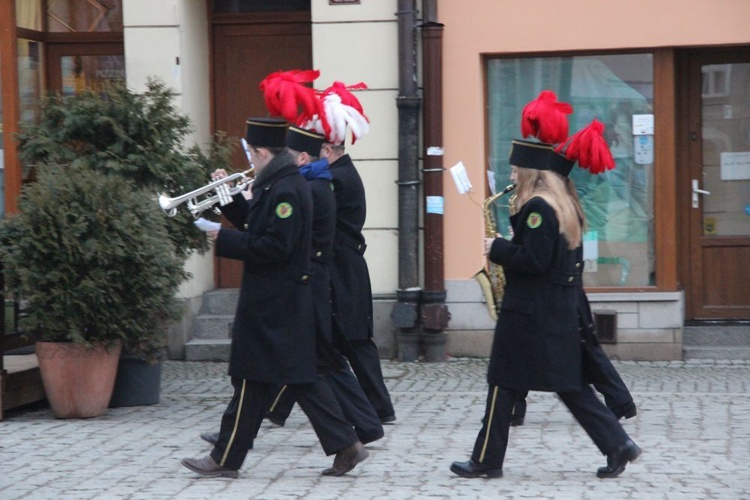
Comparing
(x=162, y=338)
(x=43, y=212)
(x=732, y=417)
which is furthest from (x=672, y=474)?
(x=43, y=212)

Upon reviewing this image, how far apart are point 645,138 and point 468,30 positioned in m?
1.79

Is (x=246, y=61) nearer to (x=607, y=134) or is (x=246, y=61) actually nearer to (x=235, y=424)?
(x=607, y=134)

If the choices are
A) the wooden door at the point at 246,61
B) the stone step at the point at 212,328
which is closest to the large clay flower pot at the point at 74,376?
the stone step at the point at 212,328

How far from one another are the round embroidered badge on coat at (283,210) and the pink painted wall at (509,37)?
15.7ft

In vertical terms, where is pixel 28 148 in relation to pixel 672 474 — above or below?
above

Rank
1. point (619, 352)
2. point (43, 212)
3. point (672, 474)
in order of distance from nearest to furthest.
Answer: point (672, 474) → point (43, 212) → point (619, 352)

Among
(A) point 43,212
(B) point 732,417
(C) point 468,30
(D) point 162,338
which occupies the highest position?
(C) point 468,30

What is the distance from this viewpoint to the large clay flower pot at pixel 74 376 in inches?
326

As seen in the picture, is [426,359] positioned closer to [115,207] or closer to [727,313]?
[727,313]

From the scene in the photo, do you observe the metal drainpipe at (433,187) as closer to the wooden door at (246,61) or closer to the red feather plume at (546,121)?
the wooden door at (246,61)

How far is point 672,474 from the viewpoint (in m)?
6.63

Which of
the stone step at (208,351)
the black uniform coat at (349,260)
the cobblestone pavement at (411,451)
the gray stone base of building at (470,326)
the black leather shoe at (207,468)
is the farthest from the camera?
the stone step at (208,351)

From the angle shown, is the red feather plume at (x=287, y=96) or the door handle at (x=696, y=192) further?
the door handle at (x=696, y=192)

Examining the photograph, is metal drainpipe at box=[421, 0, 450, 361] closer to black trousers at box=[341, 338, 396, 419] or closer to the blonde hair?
black trousers at box=[341, 338, 396, 419]
